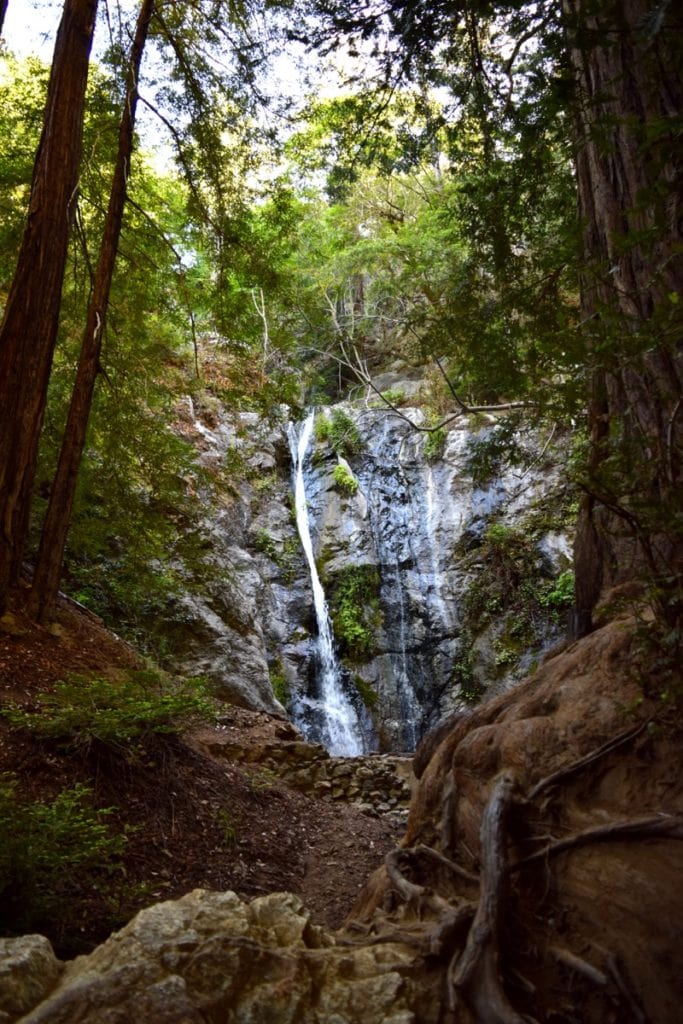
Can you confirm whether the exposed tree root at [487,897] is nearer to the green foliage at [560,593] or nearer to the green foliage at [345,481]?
the green foliage at [560,593]

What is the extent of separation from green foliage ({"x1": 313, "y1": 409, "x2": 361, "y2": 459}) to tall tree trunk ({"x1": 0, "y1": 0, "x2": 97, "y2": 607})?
10.3 metres

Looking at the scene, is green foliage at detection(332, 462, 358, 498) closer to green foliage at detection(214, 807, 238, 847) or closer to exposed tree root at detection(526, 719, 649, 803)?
green foliage at detection(214, 807, 238, 847)

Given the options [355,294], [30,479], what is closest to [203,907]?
[30,479]

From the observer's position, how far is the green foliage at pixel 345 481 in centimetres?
1430

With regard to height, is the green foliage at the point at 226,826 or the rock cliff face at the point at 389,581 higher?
the rock cliff face at the point at 389,581

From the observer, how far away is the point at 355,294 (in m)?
20.8

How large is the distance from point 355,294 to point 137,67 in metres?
15.1

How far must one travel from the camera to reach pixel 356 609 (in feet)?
40.1

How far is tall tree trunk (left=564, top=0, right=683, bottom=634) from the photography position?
2.05 meters

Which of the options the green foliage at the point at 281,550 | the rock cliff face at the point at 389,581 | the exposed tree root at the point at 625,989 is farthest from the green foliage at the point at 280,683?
the exposed tree root at the point at 625,989

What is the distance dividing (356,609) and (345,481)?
3431mm

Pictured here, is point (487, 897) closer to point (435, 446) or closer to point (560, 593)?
point (560, 593)

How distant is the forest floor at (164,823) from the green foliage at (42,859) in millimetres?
12

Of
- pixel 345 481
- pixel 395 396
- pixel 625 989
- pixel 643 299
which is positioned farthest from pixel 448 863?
pixel 395 396
